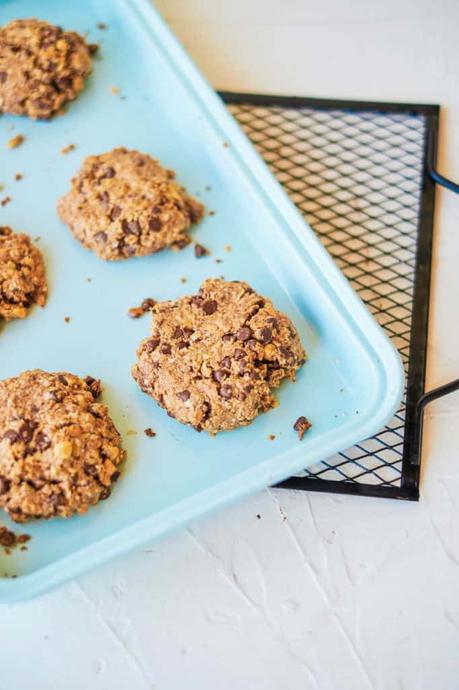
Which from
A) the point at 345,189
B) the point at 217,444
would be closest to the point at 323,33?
the point at 345,189

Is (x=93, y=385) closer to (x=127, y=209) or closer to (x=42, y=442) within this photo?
(x=42, y=442)

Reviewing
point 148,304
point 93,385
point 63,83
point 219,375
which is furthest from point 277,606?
point 63,83

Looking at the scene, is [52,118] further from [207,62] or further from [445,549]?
[445,549]

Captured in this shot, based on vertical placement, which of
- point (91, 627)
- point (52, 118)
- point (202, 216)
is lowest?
point (91, 627)

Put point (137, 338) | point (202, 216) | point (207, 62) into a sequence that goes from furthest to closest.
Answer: point (207, 62) < point (202, 216) < point (137, 338)

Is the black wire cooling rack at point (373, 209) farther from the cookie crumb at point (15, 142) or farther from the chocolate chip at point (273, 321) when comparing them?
the cookie crumb at point (15, 142)

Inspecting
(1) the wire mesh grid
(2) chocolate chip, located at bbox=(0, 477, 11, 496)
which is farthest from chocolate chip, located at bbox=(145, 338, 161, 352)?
(1) the wire mesh grid
